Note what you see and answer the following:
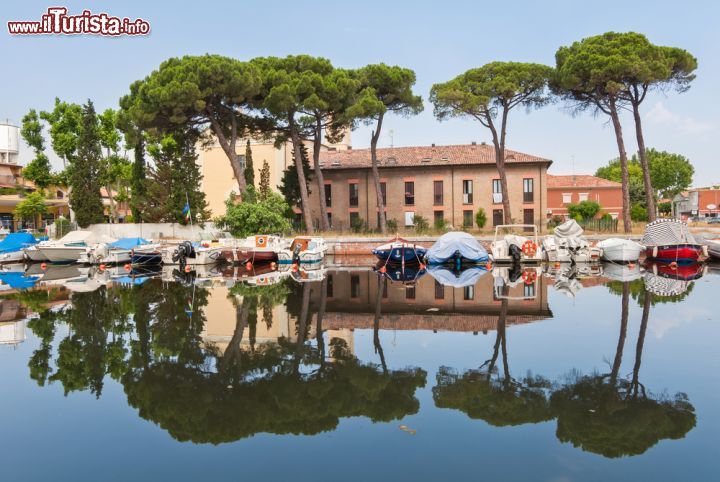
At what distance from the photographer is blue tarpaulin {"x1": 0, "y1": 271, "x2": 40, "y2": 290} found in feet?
61.8

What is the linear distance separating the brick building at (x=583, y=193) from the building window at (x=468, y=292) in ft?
159

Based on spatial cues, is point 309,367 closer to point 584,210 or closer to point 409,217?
point 409,217

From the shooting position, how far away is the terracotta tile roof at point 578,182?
63.2 m

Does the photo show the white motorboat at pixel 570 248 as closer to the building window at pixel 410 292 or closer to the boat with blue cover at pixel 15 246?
the building window at pixel 410 292

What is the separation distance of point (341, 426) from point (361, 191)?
41.8m

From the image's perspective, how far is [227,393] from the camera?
6.54m

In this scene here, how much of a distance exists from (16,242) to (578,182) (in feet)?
182

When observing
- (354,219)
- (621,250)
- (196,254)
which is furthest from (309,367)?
(354,219)

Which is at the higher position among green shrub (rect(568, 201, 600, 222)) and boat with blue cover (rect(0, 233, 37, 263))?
green shrub (rect(568, 201, 600, 222))

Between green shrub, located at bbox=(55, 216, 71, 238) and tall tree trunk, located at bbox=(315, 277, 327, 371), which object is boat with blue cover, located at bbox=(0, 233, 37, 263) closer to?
green shrub, located at bbox=(55, 216, 71, 238)

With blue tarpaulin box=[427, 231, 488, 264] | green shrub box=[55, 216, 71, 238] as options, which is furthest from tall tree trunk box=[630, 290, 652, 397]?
green shrub box=[55, 216, 71, 238]

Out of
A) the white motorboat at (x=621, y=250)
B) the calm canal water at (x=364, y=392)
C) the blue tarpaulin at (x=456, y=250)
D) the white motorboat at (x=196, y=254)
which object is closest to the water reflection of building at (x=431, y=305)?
the calm canal water at (x=364, y=392)

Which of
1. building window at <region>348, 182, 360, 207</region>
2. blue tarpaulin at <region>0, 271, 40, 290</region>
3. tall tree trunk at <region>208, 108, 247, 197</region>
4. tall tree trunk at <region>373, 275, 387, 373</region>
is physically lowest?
tall tree trunk at <region>373, 275, 387, 373</region>

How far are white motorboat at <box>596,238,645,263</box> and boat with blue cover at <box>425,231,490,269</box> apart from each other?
5957 mm
